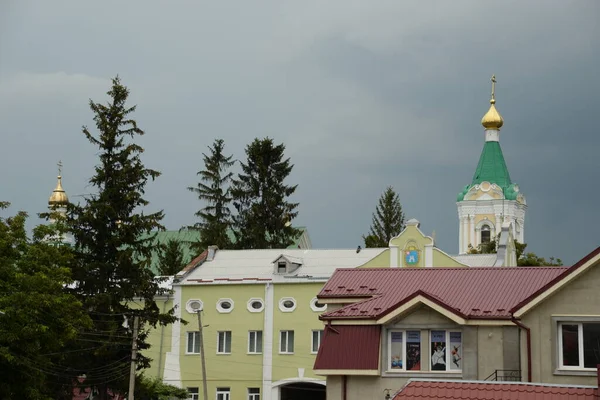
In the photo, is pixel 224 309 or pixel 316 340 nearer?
pixel 316 340

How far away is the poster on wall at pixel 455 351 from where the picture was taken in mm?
34375

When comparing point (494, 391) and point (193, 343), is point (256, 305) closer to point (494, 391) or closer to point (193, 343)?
point (193, 343)

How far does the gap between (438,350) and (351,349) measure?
2.63 meters

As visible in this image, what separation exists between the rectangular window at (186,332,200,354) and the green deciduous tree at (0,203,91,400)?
16011mm

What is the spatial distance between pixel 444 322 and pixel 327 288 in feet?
17.8

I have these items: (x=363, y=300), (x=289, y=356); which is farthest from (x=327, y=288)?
(x=289, y=356)

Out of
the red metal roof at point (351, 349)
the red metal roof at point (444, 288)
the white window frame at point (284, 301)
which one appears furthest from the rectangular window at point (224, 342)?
the red metal roof at point (351, 349)

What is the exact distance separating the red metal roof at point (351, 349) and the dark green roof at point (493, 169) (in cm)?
11687

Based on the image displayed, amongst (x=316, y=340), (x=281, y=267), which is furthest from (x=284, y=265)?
(x=316, y=340)

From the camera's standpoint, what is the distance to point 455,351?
34.6 meters

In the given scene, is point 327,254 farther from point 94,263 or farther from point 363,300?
point 363,300

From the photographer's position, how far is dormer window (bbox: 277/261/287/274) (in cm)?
6367

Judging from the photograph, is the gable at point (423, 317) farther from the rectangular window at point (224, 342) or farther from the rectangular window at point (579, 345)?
the rectangular window at point (224, 342)

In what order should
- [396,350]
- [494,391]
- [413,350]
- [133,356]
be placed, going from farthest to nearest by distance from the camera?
[133,356] → [396,350] → [413,350] → [494,391]
